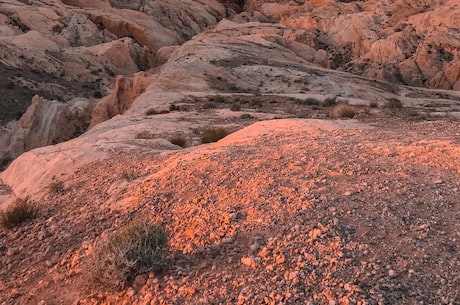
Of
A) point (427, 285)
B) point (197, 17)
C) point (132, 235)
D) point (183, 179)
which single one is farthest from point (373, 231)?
point (197, 17)

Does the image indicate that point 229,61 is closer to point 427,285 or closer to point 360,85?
point 360,85

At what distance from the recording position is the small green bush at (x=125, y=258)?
5.15 metres

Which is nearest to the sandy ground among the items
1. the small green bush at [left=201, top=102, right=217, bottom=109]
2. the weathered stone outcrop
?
the small green bush at [left=201, top=102, right=217, bottom=109]

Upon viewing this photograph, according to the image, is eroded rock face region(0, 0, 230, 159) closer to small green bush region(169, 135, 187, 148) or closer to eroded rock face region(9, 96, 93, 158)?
eroded rock face region(9, 96, 93, 158)

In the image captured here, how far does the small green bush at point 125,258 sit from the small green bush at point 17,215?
2.91 metres

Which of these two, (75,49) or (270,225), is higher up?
(270,225)

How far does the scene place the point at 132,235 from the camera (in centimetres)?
540

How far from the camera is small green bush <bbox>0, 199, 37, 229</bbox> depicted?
7566 mm

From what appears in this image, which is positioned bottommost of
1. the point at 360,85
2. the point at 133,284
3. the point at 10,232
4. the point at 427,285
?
the point at 360,85

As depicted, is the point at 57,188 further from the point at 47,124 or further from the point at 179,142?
the point at 47,124

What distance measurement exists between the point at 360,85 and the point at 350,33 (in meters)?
23.3

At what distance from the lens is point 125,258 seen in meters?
5.14

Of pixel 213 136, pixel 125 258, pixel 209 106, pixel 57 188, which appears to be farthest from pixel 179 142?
pixel 209 106

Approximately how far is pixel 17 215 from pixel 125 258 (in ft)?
11.4
